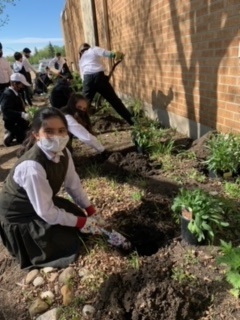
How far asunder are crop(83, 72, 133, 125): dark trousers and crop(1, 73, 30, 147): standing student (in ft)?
4.26

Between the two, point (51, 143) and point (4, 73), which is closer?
point (51, 143)

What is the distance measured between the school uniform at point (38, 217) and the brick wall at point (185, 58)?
2374 millimetres

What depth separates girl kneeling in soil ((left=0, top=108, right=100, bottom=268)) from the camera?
7.77 ft

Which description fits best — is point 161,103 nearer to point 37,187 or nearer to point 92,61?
point 92,61

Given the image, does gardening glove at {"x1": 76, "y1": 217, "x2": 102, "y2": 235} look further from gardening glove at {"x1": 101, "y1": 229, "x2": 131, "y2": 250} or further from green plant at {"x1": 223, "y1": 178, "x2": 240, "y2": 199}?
green plant at {"x1": 223, "y1": 178, "x2": 240, "y2": 199}

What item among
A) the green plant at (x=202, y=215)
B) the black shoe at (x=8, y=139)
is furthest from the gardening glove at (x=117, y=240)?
the black shoe at (x=8, y=139)

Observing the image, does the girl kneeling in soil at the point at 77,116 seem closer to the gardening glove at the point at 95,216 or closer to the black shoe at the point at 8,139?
the gardening glove at the point at 95,216

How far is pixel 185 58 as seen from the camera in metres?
4.89

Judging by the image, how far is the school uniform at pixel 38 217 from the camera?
2.37 metres

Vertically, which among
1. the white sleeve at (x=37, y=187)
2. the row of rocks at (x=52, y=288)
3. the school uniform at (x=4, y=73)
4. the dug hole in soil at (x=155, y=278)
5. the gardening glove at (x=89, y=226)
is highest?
the school uniform at (x=4, y=73)

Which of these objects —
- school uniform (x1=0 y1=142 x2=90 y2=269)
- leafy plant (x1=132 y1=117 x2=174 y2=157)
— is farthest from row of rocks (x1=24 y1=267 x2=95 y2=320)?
leafy plant (x1=132 y1=117 x2=174 y2=157)

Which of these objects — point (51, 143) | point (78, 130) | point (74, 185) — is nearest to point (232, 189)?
point (74, 185)

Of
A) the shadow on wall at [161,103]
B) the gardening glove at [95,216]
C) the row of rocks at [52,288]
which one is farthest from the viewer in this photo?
the shadow on wall at [161,103]

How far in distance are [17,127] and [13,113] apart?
34 centimetres
